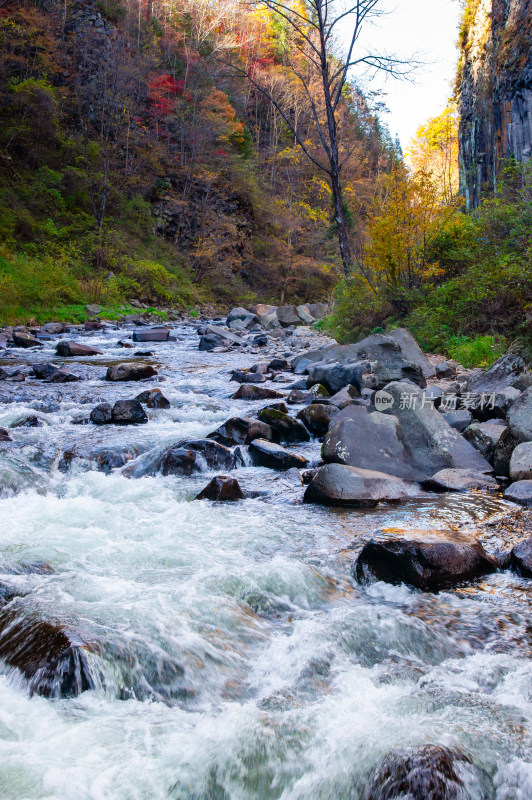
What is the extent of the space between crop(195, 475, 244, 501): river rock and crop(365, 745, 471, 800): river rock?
2.83 meters

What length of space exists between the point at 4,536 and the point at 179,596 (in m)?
1.41

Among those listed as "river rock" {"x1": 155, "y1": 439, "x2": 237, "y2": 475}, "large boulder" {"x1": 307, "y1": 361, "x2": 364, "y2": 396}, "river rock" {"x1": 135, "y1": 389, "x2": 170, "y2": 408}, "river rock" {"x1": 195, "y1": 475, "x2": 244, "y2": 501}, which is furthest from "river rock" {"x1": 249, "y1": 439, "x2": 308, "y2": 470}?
"large boulder" {"x1": 307, "y1": 361, "x2": 364, "y2": 396}

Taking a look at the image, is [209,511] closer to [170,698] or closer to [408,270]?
[170,698]

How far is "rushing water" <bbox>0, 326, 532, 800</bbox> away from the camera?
185cm

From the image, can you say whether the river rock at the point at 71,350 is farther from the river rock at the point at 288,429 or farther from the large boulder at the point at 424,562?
the large boulder at the point at 424,562

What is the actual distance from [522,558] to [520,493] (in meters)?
1.18

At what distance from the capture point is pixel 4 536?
3.62m

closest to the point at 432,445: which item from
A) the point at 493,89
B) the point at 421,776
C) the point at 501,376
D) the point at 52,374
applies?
the point at 501,376

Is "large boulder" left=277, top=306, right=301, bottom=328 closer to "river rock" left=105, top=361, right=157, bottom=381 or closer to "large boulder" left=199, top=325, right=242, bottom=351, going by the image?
"large boulder" left=199, top=325, right=242, bottom=351

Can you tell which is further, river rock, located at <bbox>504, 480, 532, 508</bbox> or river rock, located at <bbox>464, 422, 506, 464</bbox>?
river rock, located at <bbox>464, 422, 506, 464</bbox>

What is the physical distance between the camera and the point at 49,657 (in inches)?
87.7

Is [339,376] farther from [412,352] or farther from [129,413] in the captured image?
[129,413]

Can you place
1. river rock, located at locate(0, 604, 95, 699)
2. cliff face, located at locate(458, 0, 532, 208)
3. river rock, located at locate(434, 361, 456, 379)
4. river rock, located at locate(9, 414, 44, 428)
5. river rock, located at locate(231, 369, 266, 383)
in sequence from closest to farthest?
river rock, located at locate(0, 604, 95, 699) < river rock, located at locate(9, 414, 44, 428) < river rock, located at locate(434, 361, 456, 379) < river rock, located at locate(231, 369, 266, 383) < cliff face, located at locate(458, 0, 532, 208)

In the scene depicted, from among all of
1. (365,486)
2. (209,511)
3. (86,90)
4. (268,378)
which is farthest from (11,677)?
(86,90)
